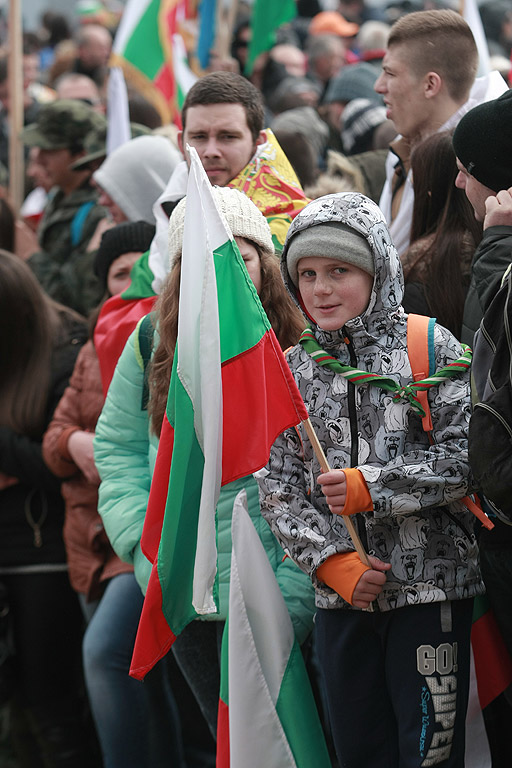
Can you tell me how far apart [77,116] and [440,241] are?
3786 mm

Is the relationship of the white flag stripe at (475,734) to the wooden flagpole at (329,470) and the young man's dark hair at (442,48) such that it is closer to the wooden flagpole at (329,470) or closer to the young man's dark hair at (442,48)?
the wooden flagpole at (329,470)

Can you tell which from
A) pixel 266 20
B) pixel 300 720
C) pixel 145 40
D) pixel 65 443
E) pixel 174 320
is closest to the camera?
pixel 300 720

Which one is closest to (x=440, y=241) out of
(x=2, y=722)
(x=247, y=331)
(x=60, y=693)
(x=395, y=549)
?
(x=247, y=331)

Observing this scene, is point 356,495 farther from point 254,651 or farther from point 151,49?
point 151,49

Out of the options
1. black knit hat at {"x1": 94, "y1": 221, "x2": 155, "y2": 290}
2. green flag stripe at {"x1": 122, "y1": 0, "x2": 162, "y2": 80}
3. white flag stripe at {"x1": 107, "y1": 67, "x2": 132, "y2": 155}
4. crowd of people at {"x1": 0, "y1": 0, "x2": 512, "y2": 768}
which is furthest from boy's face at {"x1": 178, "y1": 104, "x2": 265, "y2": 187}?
green flag stripe at {"x1": 122, "y1": 0, "x2": 162, "y2": 80}

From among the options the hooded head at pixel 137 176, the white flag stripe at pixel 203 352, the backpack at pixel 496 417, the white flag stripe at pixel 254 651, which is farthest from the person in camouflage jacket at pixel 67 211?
the backpack at pixel 496 417

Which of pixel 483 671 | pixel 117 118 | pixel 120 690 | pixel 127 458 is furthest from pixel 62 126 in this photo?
pixel 483 671

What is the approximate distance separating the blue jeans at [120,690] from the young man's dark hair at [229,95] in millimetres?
1870

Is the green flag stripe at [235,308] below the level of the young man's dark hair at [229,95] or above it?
below

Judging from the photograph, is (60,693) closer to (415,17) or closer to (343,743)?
(343,743)

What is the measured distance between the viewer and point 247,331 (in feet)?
10.5

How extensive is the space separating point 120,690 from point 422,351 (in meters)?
2.01

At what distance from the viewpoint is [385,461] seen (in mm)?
3084

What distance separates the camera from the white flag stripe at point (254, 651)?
3.21m
